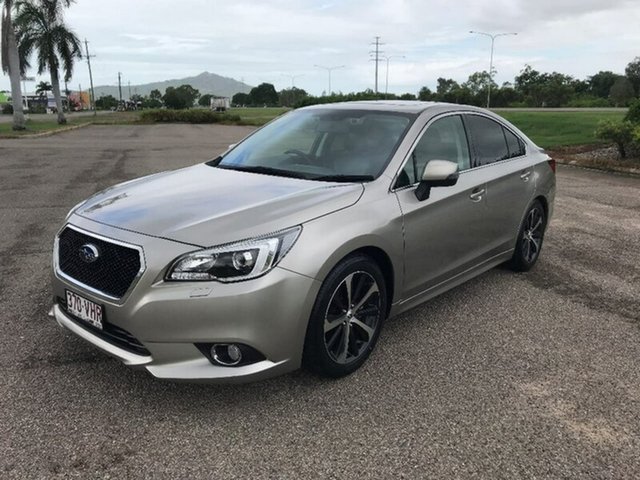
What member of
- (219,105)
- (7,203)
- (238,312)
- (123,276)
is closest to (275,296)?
(238,312)

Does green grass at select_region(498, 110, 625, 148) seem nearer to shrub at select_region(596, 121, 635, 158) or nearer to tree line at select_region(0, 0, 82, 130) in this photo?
shrub at select_region(596, 121, 635, 158)

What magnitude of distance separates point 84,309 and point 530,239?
4022 mm

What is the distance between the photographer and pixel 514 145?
16.7 ft

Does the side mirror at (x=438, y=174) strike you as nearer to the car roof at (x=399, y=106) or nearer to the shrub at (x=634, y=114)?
the car roof at (x=399, y=106)

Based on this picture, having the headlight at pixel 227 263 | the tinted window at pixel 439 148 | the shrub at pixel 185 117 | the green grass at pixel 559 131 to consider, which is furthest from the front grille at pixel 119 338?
the shrub at pixel 185 117

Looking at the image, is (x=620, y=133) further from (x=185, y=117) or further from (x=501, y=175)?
(x=185, y=117)

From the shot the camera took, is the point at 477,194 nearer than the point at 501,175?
Yes

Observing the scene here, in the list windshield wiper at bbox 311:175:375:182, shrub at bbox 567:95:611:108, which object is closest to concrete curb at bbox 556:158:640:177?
windshield wiper at bbox 311:175:375:182

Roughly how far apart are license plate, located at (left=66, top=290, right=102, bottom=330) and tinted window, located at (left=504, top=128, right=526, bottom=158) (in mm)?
3695

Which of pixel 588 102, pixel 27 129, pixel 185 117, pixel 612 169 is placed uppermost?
pixel 588 102

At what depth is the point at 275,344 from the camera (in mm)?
2828

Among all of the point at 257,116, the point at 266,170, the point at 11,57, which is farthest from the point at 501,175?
the point at 257,116

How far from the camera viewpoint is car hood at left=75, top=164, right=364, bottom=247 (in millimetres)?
2857

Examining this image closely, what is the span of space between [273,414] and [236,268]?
832mm
